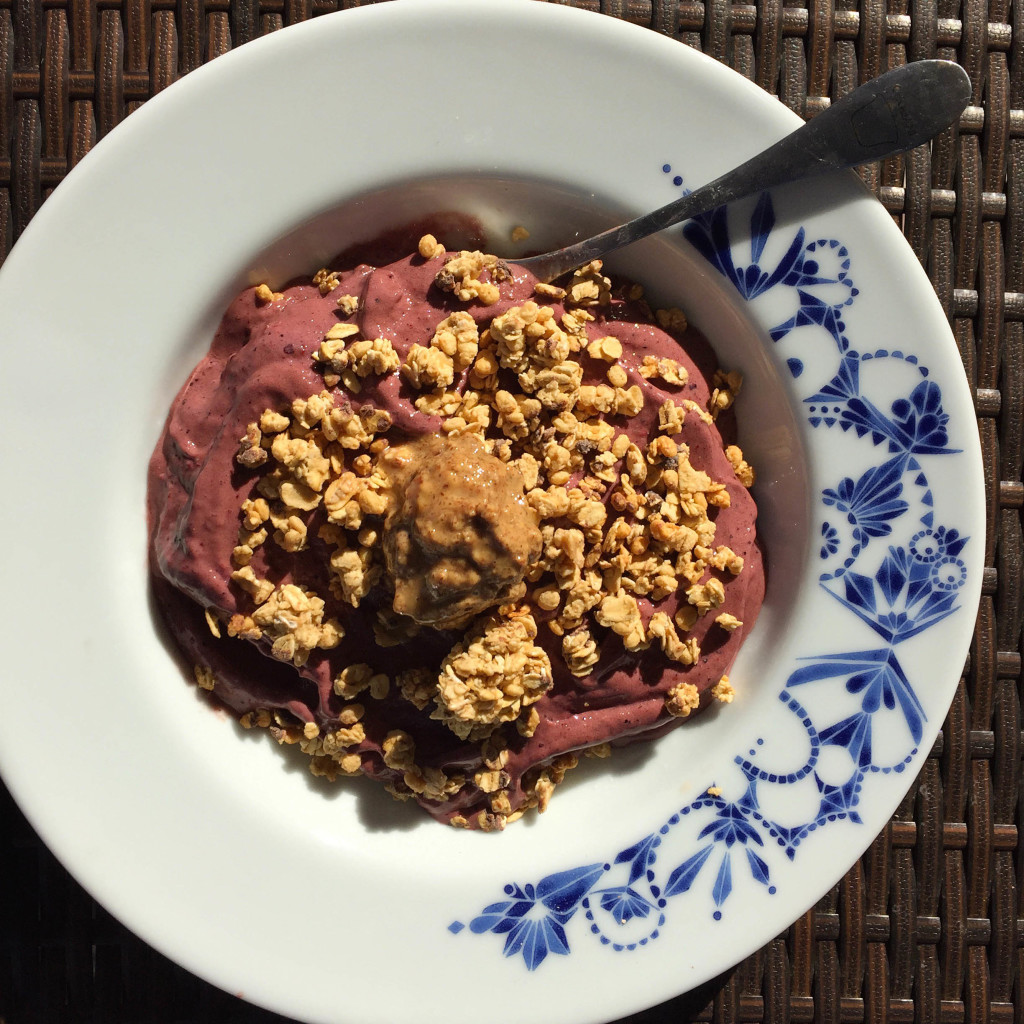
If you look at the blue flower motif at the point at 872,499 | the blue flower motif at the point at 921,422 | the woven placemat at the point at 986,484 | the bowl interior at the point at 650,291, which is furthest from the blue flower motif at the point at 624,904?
the blue flower motif at the point at 921,422

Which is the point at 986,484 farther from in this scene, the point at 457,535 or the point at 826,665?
the point at 457,535

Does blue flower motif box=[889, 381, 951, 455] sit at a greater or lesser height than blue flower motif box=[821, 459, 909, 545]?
greater

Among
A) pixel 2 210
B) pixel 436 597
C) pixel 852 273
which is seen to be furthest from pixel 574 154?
pixel 2 210

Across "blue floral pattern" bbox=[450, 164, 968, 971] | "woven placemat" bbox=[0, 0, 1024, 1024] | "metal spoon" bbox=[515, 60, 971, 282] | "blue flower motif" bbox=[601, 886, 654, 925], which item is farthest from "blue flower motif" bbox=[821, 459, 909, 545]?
"blue flower motif" bbox=[601, 886, 654, 925]

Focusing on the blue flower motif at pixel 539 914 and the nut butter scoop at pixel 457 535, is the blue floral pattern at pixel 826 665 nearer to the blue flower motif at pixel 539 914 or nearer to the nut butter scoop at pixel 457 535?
the blue flower motif at pixel 539 914

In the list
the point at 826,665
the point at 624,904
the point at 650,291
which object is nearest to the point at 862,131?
the point at 650,291

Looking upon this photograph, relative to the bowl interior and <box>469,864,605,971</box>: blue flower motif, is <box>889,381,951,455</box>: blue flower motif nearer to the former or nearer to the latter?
the bowl interior
